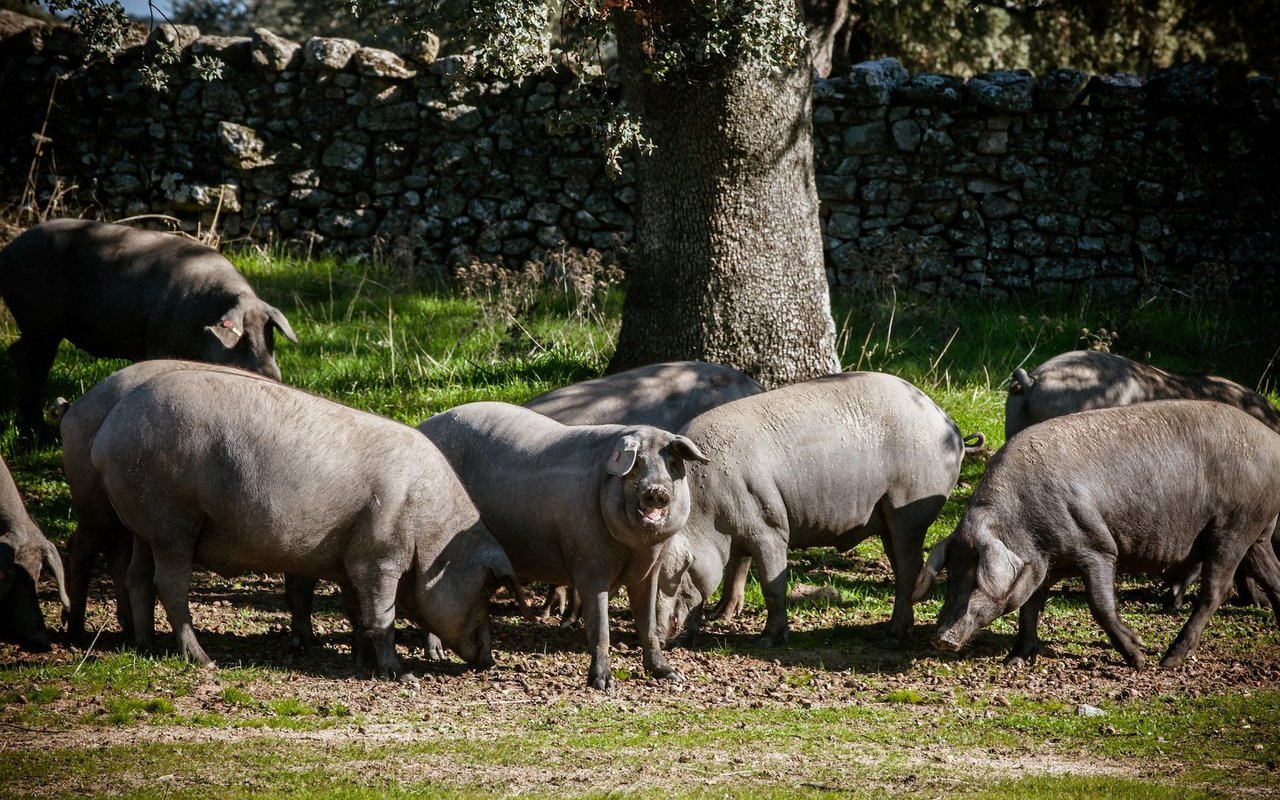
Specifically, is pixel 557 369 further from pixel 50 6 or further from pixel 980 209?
pixel 980 209

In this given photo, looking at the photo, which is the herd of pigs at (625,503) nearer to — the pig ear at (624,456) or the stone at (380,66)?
the pig ear at (624,456)

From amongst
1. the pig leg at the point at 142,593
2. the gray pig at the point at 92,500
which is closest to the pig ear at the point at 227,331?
the gray pig at the point at 92,500

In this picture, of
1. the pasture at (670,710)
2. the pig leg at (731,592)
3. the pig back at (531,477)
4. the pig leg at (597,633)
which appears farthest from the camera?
the pig leg at (731,592)

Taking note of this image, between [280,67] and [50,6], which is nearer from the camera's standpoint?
[50,6]

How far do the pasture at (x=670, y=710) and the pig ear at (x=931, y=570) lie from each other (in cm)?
45

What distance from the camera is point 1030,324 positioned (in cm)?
1370

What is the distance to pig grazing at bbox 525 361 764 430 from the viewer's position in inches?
327

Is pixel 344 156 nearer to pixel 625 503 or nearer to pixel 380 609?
pixel 380 609

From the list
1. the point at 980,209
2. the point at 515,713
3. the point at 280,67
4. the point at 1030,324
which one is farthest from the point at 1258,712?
the point at 280,67

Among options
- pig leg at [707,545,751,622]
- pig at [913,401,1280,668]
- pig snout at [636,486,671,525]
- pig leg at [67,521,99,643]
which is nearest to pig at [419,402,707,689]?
pig snout at [636,486,671,525]

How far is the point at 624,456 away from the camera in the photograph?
6418mm

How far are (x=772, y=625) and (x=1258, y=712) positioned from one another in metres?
2.56

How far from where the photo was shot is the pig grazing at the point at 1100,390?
8.78 meters

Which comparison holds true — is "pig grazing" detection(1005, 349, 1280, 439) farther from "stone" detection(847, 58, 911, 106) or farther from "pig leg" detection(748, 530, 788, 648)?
"stone" detection(847, 58, 911, 106)
